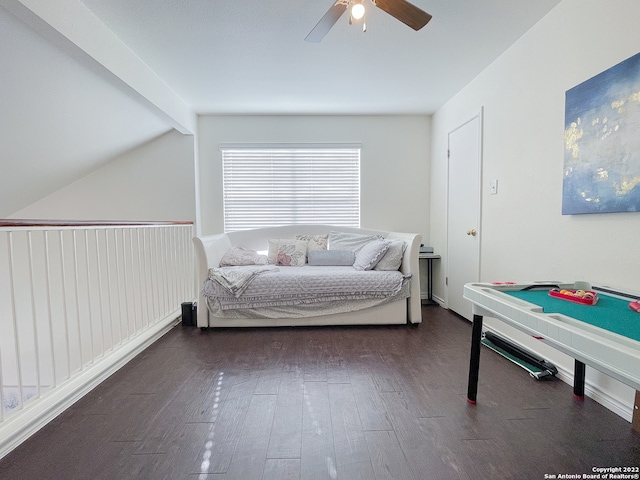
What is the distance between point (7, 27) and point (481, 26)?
9.30ft

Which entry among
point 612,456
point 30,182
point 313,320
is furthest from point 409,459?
point 30,182

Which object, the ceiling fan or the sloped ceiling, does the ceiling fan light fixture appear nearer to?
the ceiling fan

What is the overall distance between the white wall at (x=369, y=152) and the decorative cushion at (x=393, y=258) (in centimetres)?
100

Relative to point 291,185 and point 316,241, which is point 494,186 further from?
point 291,185

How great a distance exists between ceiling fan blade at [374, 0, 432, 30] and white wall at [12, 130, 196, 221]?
9.15ft

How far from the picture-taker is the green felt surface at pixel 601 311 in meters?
0.99

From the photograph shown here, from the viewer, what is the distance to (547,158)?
1986mm

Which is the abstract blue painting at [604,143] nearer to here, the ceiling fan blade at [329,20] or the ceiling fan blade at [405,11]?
the ceiling fan blade at [405,11]

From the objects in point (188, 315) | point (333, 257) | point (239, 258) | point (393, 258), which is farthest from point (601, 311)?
point (188, 315)

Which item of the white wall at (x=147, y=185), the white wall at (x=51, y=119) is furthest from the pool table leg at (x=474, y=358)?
the white wall at (x=147, y=185)

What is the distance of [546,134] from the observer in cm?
199

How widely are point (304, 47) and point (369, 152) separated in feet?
5.88

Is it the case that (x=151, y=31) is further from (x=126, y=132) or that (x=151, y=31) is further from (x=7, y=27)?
(x=126, y=132)

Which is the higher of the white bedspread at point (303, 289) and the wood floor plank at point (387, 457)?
the white bedspread at point (303, 289)
